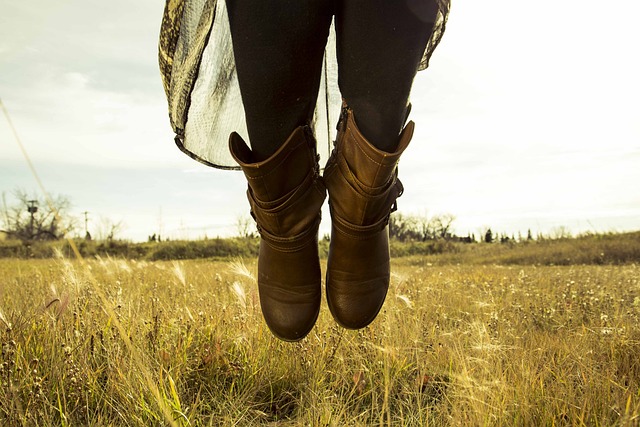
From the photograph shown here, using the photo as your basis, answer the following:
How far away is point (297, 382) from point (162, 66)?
4.95 feet

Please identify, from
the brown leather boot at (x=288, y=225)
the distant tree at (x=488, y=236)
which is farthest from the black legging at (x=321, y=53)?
the distant tree at (x=488, y=236)

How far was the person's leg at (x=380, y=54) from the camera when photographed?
1.33 metres

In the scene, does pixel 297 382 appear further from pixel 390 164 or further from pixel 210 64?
pixel 210 64

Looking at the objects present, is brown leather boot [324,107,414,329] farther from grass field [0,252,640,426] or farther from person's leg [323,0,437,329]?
grass field [0,252,640,426]

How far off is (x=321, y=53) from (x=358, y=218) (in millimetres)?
552

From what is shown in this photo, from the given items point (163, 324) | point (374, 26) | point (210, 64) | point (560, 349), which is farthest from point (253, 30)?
point (560, 349)

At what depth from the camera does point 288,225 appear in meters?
1.67

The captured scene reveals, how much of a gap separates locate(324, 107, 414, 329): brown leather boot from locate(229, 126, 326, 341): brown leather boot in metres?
0.07

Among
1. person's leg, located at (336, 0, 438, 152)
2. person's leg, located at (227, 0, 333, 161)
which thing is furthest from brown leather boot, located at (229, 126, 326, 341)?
person's leg, located at (336, 0, 438, 152)

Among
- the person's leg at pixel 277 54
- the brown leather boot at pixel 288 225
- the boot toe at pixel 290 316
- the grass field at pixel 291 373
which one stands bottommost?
the grass field at pixel 291 373

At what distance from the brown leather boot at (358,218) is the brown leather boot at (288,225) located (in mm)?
73

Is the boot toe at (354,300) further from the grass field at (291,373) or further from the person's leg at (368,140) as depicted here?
the grass field at (291,373)

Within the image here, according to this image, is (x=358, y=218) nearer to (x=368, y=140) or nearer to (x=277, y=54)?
(x=368, y=140)

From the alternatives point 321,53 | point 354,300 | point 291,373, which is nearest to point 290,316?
point 354,300
